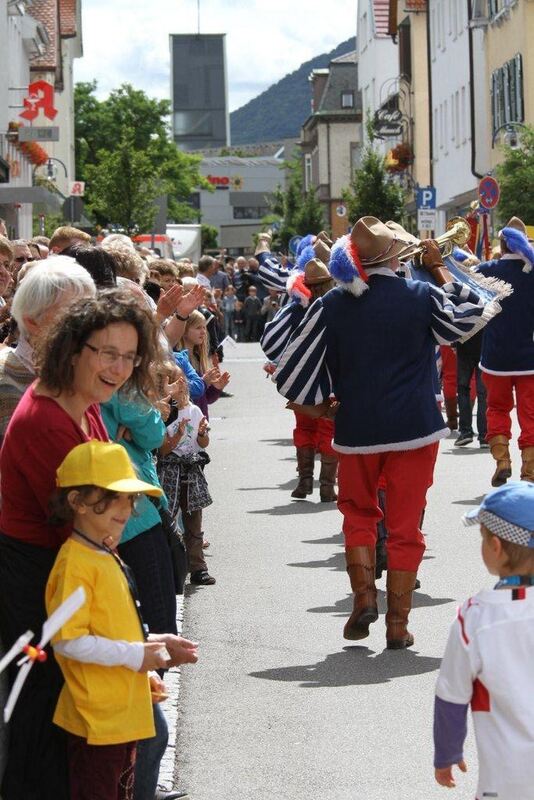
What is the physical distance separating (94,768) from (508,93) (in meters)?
38.5

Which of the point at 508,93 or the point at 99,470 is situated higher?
the point at 508,93

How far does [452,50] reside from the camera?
51.3 metres

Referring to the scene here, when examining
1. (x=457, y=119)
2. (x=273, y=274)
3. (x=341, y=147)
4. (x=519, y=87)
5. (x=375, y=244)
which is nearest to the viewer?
(x=375, y=244)

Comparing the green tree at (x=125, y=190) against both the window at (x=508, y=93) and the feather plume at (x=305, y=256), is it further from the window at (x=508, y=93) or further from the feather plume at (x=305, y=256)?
the feather plume at (x=305, y=256)

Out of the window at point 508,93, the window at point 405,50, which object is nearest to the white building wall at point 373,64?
the window at point 405,50

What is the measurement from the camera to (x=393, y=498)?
8398 millimetres

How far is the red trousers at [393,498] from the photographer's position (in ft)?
27.5

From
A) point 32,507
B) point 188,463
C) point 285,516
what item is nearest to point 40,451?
point 32,507

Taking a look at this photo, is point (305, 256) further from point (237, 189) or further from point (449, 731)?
point (237, 189)

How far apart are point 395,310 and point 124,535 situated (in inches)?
109

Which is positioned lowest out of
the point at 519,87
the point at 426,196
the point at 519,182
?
the point at 519,182

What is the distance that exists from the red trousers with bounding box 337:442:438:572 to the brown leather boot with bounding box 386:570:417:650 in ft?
0.15

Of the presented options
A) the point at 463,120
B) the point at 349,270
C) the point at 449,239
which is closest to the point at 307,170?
the point at 463,120

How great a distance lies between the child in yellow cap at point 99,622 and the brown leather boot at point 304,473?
33.1ft
